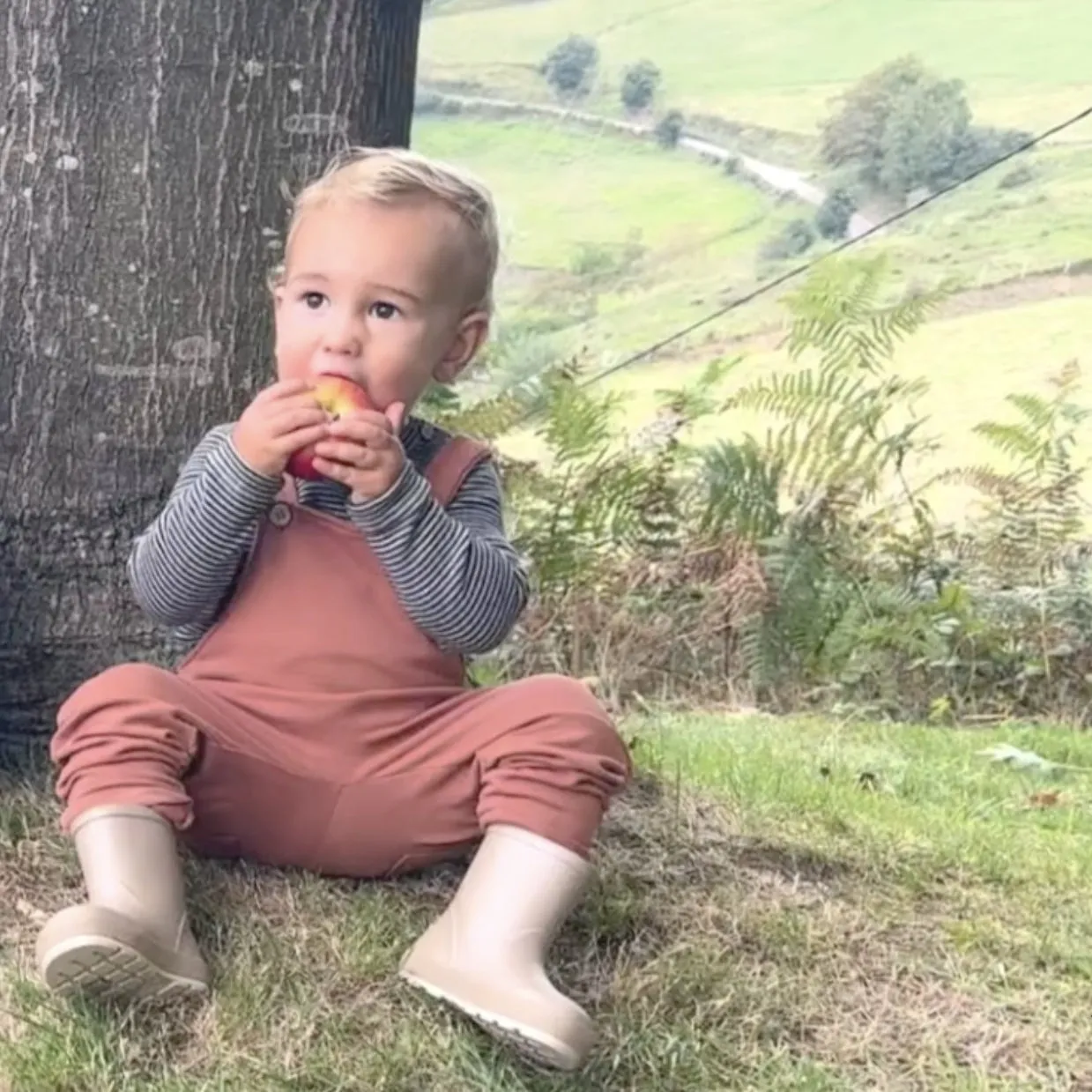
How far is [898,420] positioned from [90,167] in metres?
4.17

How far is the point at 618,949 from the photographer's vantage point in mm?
2359

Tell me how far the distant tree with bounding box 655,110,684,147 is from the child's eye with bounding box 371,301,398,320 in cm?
629

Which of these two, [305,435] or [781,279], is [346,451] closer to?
[305,435]

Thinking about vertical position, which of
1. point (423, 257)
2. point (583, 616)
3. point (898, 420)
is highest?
point (423, 257)

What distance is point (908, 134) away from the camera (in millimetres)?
7914

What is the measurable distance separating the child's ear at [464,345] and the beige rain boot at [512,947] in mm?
737

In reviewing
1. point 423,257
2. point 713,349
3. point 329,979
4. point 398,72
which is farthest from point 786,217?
point 329,979

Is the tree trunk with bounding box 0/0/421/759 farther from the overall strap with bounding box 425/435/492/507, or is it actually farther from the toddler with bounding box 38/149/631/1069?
the overall strap with bounding box 425/435/492/507

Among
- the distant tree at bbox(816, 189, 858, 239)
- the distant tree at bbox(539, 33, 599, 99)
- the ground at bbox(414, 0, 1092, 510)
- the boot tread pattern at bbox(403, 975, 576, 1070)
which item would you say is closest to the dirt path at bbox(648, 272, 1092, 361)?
A: the ground at bbox(414, 0, 1092, 510)

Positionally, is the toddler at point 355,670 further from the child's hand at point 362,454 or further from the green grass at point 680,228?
the green grass at point 680,228

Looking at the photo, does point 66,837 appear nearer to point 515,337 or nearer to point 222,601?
point 222,601

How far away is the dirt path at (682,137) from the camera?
24.8 ft

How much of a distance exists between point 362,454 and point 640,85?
6898 mm

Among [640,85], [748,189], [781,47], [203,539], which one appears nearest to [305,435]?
[203,539]
